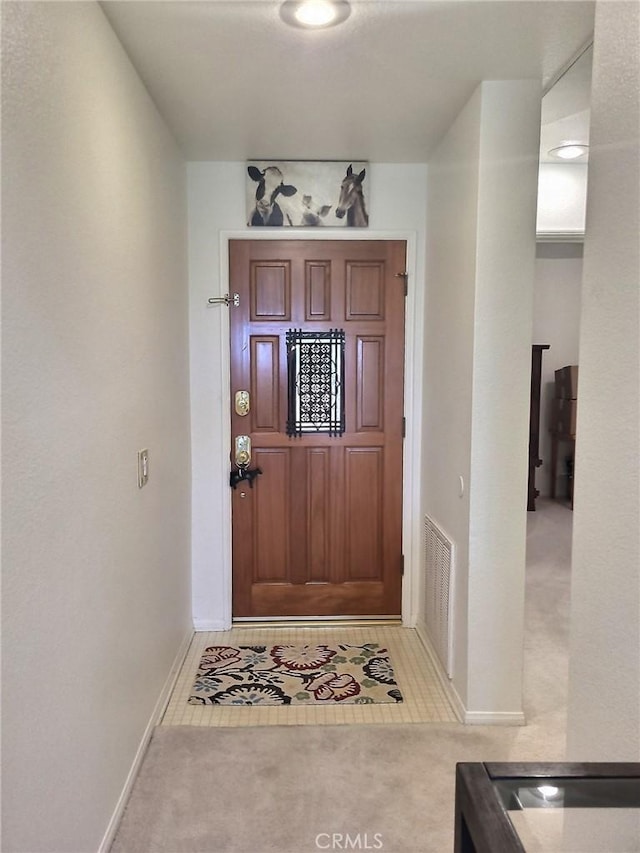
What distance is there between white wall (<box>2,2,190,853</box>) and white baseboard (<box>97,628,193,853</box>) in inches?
2.2

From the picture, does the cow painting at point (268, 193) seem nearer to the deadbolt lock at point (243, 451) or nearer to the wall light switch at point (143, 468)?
the deadbolt lock at point (243, 451)

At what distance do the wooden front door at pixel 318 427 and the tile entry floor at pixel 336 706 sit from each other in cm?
23

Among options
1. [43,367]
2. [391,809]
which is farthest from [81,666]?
[391,809]

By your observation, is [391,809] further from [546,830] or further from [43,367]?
[43,367]

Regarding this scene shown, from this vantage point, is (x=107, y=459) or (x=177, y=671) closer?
(x=107, y=459)

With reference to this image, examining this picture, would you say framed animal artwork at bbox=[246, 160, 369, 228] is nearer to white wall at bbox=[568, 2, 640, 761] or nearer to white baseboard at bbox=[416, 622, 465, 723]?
white wall at bbox=[568, 2, 640, 761]

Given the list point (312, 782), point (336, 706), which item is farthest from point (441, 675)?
point (312, 782)

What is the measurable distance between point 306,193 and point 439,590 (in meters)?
2.08

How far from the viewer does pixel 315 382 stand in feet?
11.3

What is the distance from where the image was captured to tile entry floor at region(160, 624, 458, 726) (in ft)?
8.53

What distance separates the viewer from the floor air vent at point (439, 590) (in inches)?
109

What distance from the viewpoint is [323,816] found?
2.03 meters

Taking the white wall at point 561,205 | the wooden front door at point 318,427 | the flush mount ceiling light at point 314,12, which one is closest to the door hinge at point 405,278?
the wooden front door at point 318,427

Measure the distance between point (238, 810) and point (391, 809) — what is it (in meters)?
0.50
